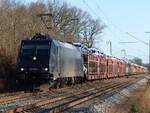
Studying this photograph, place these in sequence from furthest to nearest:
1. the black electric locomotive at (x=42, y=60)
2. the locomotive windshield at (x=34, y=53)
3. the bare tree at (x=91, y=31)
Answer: the bare tree at (x=91, y=31) < the locomotive windshield at (x=34, y=53) < the black electric locomotive at (x=42, y=60)

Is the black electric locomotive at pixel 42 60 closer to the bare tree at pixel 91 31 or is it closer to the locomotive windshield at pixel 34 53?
the locomotive windshield at pixel 34 53

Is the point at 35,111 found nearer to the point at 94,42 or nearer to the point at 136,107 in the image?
the point at 136,107

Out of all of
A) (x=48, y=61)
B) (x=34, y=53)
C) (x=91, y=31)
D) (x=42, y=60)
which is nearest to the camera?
(x=48, y=61)

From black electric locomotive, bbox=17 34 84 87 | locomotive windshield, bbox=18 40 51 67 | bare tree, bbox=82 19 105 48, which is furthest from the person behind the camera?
bare tree, bbox=82 19 105 48

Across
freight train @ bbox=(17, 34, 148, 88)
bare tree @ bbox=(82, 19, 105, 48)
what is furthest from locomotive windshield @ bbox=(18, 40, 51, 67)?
bare tree @ bbox=(82, 19, 105, 48)

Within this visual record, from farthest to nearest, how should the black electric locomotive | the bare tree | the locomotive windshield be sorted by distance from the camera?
the bare tree → the locomotive windshield → the black electric locomotive

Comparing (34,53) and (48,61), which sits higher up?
(34,53)

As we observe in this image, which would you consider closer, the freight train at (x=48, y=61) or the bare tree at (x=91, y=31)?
the freight train at (x=48, y=61)

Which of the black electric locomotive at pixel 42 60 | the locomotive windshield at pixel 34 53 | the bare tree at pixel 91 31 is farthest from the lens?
the bare tree at pixel 91 31

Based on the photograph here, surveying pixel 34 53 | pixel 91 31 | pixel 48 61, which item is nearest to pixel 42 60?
pixel 48 61

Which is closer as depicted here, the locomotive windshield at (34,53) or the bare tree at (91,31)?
the locomotive windshield at (34,53)

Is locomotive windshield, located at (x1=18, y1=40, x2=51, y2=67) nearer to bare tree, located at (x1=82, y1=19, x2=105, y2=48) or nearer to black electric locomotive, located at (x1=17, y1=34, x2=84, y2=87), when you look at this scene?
black electric locomotive, located at (x1=17, y1=34, x2=84, y2=87)

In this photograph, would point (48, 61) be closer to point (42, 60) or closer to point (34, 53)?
point (42, 60)

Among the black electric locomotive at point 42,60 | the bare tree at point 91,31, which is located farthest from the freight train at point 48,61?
the bare tree at point 91,31
